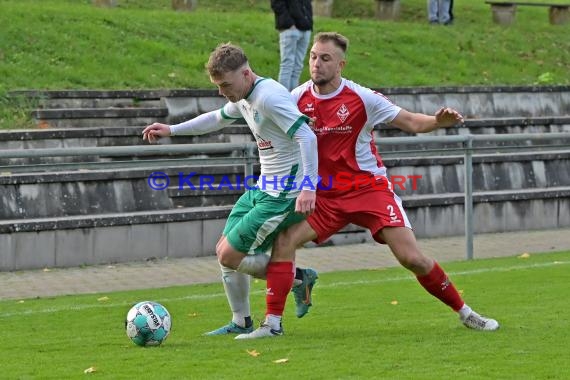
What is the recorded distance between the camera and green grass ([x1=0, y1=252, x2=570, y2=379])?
24.9 ft

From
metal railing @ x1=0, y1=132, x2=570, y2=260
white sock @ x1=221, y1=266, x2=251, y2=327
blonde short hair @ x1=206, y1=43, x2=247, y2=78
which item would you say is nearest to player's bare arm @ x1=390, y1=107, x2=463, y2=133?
blonde short hair @ x1=206, y1=43, x2=247, y2=78

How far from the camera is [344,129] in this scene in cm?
909

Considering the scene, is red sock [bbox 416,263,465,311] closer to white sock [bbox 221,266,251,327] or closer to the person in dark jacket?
white sock [bbox 221,266,251,327]

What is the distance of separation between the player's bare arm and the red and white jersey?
71 mm

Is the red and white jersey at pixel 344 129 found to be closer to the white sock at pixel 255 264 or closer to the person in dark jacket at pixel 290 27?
the white sock at pixel 255 264

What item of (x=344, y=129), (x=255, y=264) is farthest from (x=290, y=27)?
(x=255, y=264)

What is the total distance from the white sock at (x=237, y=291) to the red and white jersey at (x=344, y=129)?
79 centimetres

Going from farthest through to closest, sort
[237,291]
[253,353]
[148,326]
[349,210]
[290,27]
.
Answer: [290,27]
[237,291]
[349,210]
[148,326]
[253,353]

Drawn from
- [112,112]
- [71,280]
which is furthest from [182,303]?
[112,112]

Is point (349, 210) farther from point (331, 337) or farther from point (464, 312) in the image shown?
point (464, 312)

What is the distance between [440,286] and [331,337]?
80 cm

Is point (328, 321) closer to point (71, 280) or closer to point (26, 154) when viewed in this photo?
point (26, 154)

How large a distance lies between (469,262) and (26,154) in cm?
501

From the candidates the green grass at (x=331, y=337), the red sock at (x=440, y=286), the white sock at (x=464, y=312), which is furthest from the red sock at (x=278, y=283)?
the white sock at (x=464, y=312)
